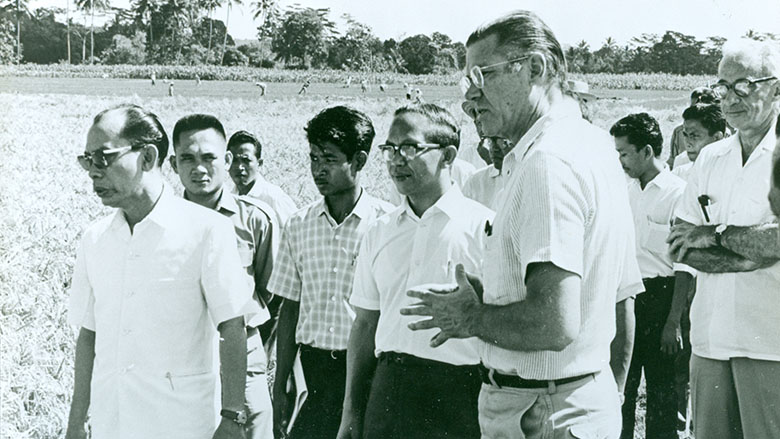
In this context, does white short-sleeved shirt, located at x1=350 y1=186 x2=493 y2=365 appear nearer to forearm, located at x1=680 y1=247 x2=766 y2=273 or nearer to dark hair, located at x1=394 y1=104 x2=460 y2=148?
dark hair, located at x1=394 y1=104 x2=460 y2=148

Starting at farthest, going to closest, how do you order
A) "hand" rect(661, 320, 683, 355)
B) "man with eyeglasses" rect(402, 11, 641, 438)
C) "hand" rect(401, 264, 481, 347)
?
"hand" rect(661, 320, 683, 355) → "hand" rect(401, 264, 481, 347) → "man with eyeglasses" rect(402, 11, 641, 438)

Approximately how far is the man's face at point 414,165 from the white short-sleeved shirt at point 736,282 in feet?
3.64

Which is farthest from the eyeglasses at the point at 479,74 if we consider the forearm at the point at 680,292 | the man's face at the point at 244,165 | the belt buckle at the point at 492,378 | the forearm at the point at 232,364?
the man's face at the point at 244,165

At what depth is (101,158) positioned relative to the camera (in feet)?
9.09

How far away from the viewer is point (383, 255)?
312 centimetres

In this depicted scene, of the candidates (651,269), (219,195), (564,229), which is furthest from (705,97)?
(564,229)

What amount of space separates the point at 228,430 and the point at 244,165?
297cm

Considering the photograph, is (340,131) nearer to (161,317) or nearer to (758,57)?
(161,317)

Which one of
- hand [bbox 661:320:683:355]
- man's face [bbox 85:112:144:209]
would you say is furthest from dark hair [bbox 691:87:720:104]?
man's face [bbox 85:112:144:209]

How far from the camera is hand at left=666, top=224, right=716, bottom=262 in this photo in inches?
118

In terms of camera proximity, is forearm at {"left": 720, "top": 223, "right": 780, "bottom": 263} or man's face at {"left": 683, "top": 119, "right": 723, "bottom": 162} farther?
man's face at {"left": 683, "top": 119, "right": 723, "bottom": 162}

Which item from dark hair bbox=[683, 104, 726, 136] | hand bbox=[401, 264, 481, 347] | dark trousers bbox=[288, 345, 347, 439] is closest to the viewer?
hand bbox=[401, 264, 481, 347]

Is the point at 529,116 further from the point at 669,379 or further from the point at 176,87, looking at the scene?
the point at 176,87

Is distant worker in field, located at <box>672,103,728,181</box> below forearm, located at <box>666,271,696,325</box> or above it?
above
